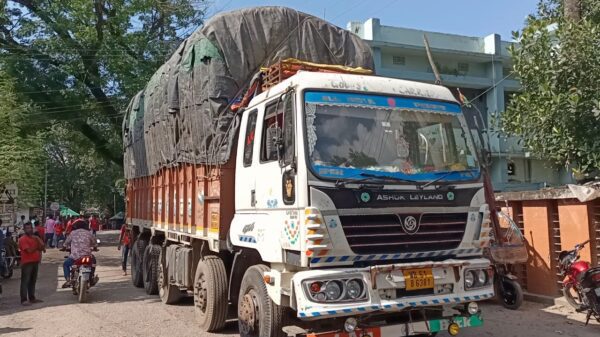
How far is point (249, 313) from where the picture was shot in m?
5.37

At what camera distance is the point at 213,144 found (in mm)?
6652

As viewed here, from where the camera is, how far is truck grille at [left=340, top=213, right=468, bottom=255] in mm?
4641

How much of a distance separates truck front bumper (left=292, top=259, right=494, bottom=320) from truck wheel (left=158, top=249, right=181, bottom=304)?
501 centimetres

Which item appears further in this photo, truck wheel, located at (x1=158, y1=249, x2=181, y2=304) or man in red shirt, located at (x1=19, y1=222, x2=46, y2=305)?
man in red shirt, located at (x1=19, y1=222, x2=46, y2=305)

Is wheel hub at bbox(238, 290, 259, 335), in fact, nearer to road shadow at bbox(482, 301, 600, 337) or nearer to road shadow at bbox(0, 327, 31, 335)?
road shadow at bbox(482, 301, 600, 337)

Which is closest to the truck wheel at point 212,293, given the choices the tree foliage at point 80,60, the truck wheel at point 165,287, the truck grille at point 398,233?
the truck wheel at point 165,287

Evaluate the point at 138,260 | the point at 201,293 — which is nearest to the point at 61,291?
the point at 138,260

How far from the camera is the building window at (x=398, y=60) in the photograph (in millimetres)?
24422

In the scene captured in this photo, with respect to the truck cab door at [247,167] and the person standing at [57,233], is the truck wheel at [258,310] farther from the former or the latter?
the person standing at [57,233]

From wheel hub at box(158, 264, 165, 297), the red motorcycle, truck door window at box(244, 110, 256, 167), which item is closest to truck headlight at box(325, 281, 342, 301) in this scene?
truck door window at box(244, 110, 256, 167)

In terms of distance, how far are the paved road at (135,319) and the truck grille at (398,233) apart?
2.27 meters

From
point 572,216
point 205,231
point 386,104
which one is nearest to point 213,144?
point 205,231

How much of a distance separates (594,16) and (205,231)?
23.9 ft

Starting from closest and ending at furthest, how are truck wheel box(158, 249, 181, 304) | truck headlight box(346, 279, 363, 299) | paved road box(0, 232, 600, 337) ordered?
truck headlight box(346, 279, 363, 299) → paved road box(0, 232, 600, 337) → truck wheel box(158, 249, 181, 304)
